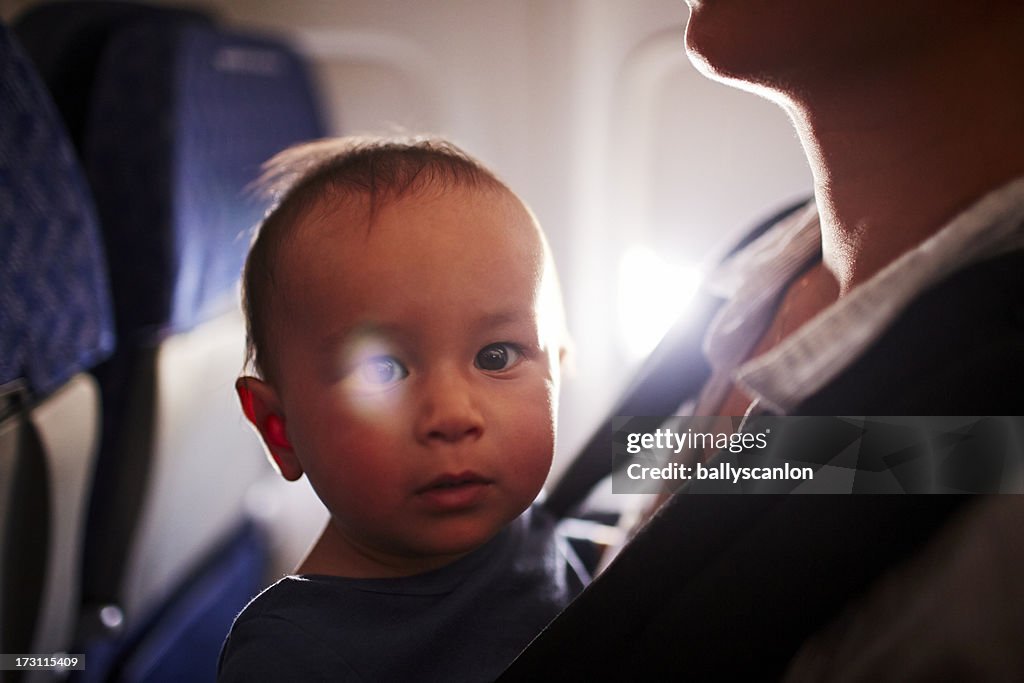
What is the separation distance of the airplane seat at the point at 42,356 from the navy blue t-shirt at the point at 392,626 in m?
0.45

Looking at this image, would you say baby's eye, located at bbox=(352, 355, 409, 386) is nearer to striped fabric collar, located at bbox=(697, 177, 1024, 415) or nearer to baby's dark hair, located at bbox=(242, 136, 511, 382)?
baby's dark hair, located at bbox=(242, 136, 511, 382)

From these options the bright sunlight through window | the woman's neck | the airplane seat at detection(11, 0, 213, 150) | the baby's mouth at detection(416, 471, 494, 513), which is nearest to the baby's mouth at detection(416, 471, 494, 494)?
the baby's mouth at detection(416, 471, 494, 513)

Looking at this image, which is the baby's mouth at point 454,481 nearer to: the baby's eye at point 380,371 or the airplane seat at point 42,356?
the baby's eye at point 380,371

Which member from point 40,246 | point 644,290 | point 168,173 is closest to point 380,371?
point 40,246

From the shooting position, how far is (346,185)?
0.54m

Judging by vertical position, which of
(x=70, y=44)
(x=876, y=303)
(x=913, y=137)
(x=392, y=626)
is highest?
(x=70, y=44)

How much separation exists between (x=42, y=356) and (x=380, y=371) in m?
0.58

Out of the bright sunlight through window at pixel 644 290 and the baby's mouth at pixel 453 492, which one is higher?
the bright sunlight through window at pixel 644 290

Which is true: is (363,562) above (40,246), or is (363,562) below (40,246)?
below

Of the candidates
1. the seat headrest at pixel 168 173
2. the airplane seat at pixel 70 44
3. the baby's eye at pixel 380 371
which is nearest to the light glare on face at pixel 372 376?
the baby's eye at pixel 380 371

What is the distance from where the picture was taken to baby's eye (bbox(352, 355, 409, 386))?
1.61 feet

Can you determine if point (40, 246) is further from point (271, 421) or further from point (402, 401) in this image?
point (402, 401)

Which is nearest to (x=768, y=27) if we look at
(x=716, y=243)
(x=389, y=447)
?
(x=389, y=447)

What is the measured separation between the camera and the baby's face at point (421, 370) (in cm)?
48
